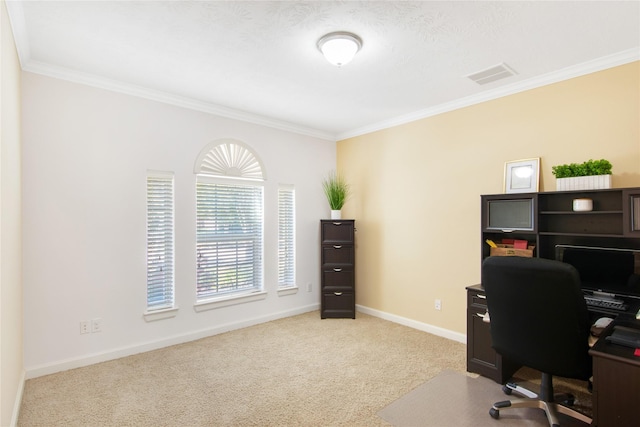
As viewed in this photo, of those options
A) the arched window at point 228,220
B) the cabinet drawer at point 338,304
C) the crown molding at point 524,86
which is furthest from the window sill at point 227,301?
the crown molding at point 524,86

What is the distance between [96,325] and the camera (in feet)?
10.0

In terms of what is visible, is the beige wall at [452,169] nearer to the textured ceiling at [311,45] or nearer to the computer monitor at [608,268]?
the textured ceiling at [311,45]

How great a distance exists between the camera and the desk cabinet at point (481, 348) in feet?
8.96

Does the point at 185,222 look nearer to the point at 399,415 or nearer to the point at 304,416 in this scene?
the point at 304,416

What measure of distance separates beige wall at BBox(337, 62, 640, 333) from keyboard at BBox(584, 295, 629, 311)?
0.93 meters

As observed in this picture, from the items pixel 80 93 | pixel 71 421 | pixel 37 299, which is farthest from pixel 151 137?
pixel 71 421

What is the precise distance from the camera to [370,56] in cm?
263

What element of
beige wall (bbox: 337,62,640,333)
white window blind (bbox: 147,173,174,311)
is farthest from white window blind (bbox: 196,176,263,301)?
beige wall (bbox: 337,62,640,333)

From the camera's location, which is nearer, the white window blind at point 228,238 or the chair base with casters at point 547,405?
the chair base with casters at point 547,405

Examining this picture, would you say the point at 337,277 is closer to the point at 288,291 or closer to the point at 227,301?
the point at 288,291

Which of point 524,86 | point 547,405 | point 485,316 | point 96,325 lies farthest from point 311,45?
point 96,325

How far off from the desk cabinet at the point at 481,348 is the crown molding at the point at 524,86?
1937mm

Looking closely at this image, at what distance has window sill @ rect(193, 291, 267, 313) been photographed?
372 centimetres

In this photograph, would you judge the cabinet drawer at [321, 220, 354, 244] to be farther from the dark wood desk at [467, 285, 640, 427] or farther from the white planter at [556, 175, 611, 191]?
the dark wood desk at [467, 285, 640, 427]
